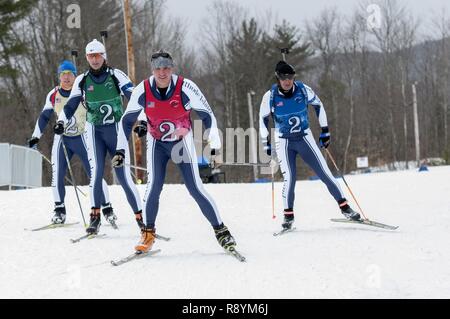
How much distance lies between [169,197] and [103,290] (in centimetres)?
701

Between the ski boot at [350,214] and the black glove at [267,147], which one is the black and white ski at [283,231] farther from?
the black glove at [267,147]

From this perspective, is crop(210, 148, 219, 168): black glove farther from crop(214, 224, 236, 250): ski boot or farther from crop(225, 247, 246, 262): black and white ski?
crop(225, 247, 246, 262): black and white ski

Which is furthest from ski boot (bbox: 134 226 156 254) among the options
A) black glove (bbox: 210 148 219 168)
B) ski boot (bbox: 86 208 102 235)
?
ski boot (bbox: 86 208 102 235)

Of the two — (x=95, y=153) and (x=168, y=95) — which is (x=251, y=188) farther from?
(x=168, y=95)

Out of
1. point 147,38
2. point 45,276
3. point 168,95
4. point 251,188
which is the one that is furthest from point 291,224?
point 147,38

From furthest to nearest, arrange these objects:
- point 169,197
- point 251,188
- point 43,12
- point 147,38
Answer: point 147,38 < point 43,12 < point 251,188 < point 169,197

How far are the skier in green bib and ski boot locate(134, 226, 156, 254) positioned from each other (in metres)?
1.28

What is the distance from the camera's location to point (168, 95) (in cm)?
532

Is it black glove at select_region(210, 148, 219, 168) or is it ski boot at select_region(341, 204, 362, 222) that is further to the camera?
ski boot at select_region(341, 204, 362, 222)

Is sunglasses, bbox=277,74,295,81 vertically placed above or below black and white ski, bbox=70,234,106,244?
above

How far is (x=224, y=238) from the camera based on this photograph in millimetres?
5445

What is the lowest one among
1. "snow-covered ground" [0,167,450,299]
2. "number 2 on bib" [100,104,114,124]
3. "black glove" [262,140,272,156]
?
"snow-covered ground" [0,167,450,299]

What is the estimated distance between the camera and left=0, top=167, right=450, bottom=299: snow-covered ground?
4.12 m

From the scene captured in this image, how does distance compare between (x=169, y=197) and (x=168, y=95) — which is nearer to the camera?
(x=168, y=95)
